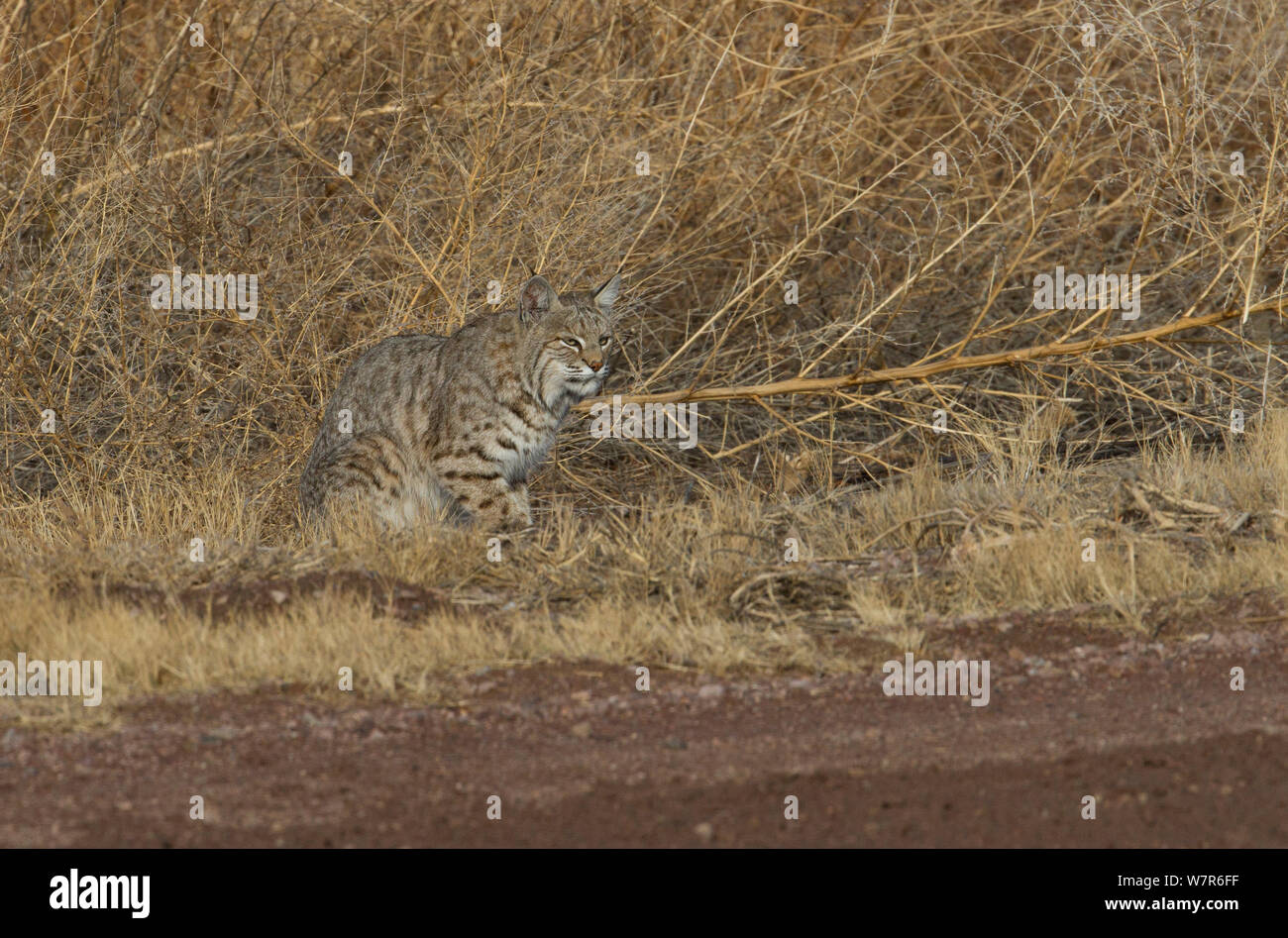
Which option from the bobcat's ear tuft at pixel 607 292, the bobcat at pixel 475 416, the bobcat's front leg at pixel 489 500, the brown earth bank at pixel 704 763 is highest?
the bobcat's ear tuft at pixel 607 292

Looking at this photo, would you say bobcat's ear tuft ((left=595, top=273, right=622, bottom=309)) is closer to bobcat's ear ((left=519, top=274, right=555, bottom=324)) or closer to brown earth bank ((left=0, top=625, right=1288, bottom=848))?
bobcat's ear ((left=519, top=274, right=555, bottom=324))

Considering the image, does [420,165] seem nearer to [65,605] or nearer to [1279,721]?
[65,605]

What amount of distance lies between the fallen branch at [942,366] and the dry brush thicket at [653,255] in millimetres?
57

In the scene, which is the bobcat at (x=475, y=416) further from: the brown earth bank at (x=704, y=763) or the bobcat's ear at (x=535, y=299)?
the brown earth bank at (x=704, y=763)

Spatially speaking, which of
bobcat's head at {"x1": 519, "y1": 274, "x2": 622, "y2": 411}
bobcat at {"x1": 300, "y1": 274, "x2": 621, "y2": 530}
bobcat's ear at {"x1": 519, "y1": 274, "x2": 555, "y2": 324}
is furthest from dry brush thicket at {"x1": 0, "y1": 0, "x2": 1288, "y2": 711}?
bobcat's ear at {"x1": 519, "y1": 274, "x2": 555, "y2": 324}

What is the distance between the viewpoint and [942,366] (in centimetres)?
985

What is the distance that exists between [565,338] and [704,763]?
3.80 metres

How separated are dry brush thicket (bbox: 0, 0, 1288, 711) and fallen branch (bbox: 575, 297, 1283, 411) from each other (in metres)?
0.06

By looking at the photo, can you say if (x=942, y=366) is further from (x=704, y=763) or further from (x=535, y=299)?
(x=704, y=763)

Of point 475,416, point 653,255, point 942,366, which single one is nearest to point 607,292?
point 475,416

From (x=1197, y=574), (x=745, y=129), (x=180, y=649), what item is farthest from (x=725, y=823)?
(x=745, y=129)

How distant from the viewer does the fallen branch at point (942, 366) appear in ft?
31.1

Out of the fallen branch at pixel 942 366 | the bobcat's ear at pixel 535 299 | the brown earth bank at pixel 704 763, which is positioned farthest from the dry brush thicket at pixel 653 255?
the brown earth bank at pixel 704 763

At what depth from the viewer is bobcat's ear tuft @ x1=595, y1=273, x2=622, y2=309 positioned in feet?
28.2
